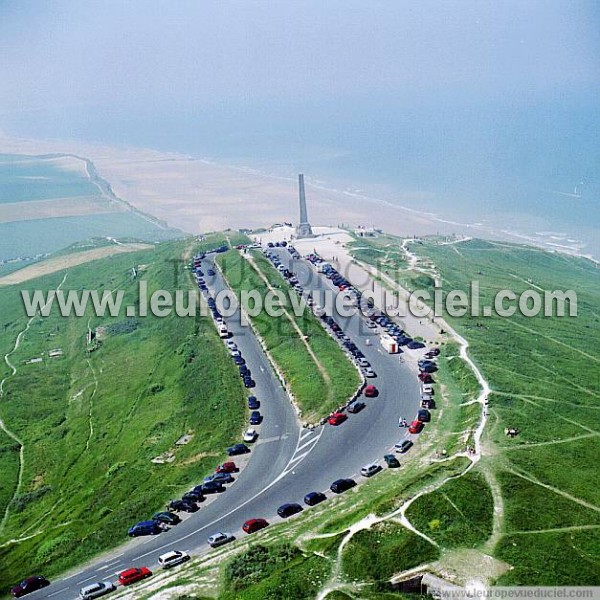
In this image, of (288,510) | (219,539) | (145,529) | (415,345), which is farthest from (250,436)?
(415,345)

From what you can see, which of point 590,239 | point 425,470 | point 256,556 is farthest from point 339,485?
point 590,239

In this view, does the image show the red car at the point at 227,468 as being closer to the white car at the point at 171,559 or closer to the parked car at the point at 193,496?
the parked car at the point at 193,496

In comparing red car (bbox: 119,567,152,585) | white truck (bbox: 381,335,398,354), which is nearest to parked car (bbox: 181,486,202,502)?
red car (bbox: 119,567,152,585)

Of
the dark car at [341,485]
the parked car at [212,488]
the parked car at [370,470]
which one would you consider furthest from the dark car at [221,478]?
the parked car at [370,470]

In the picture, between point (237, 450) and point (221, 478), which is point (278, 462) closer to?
point (237, 450)

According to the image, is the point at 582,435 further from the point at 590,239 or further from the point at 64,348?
the point at 590,239
